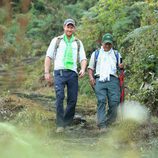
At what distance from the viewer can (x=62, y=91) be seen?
7.89 m

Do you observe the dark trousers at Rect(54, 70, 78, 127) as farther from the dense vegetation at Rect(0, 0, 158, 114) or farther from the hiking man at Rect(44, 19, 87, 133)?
the dense vegetation at Rect(0, 0, 158, 114)

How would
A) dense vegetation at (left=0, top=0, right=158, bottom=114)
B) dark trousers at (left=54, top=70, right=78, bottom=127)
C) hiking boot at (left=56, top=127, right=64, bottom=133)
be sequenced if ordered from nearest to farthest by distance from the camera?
dense vegetation at (left=0, top=0, right=158, bottom=114) < hiking boot at (left=56, top=127, right=64, bottom=133) < dark trousers at (left=54, top=70, right=78, bottom=127)

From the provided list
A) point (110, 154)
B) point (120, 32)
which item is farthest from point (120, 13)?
point (110, 154)

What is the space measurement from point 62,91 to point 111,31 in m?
5.85

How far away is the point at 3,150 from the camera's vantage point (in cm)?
164

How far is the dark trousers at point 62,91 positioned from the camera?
7902 mm

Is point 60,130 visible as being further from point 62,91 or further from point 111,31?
point 111,31

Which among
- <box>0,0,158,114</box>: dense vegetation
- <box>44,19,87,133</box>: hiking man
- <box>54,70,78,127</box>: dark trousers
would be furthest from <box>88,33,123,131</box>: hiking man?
<box>0,0,158,114</box>: dense vegetation

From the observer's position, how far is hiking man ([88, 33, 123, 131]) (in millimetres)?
7972

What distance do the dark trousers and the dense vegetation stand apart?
74 centimetres

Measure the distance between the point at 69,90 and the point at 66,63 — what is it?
1.74ft

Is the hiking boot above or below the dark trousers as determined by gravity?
below

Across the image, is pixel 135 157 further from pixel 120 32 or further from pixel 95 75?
pixel 120 32

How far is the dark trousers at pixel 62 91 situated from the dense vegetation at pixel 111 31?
0.74 meters
